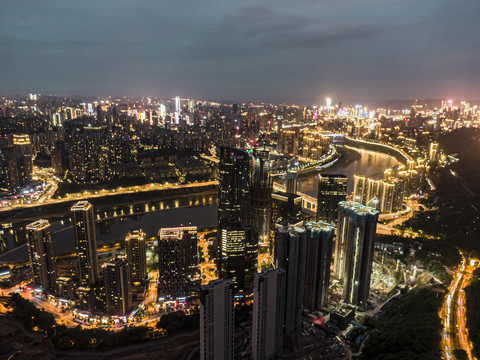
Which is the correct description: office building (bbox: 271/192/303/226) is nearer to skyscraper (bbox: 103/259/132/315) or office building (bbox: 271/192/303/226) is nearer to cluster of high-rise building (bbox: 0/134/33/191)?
skyscraper (bbox: 103/259/132/315)

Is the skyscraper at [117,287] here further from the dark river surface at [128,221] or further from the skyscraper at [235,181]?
the skyscraper at [235,181]

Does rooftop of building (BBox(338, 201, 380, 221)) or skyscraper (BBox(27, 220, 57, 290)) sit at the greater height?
rooftop of building (BBox(338, 201, 380, 221))

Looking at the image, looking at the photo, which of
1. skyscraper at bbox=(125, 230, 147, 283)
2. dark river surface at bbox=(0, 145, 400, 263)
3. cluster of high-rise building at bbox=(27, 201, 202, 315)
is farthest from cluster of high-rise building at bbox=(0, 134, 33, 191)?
skyscraper at bbox=(125, 230, 147, 283)

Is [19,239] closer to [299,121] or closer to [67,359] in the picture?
[67,359]

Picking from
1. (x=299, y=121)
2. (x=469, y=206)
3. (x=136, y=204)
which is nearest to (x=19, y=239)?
(x=136, y=204)

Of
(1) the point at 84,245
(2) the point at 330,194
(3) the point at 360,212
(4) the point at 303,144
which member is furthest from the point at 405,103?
(1) the point at 84,245

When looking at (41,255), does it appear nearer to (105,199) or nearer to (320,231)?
(320,231)
